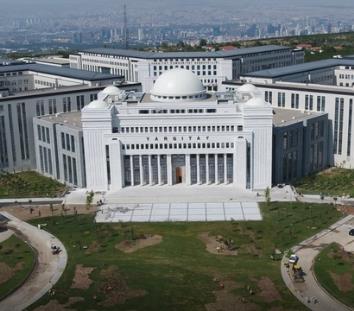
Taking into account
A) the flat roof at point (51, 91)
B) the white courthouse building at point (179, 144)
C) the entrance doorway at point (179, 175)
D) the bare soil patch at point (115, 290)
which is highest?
the flat roof at point (51, 91)

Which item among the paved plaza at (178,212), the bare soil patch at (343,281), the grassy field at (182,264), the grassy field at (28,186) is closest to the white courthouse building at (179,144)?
the grassy field at (28,186)

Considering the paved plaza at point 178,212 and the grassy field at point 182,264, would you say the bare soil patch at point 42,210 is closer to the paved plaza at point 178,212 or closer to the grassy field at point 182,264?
the grassy field at point 182,264

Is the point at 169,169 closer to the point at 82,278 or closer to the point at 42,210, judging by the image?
the point at 42,210

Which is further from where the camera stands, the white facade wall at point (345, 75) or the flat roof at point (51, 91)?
the white facade wall at point (345, 75)

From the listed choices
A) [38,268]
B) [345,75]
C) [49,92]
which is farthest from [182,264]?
[345,75]

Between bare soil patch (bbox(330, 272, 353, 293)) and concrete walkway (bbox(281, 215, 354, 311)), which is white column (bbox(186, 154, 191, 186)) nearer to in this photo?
concrete walkway (bbox(281, 215, 354, 311))
